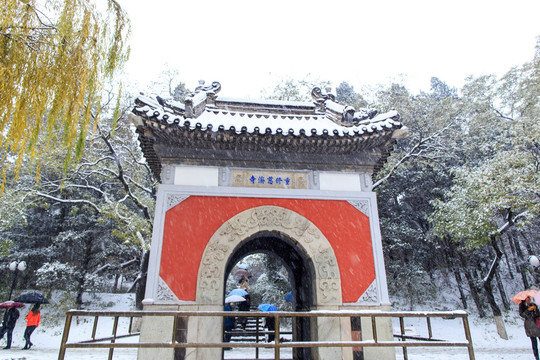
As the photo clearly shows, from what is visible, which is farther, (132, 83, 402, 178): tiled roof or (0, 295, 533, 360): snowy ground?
(0, 295, 533, 360): snowy ground

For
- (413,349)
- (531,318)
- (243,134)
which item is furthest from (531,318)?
(243,134)

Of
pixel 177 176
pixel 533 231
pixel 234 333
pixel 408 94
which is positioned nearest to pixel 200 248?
pixel 177 176

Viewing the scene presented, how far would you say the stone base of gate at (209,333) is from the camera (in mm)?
5055

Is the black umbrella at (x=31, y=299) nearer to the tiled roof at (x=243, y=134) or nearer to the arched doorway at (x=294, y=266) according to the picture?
the tiled roof at (x=243, y=134)

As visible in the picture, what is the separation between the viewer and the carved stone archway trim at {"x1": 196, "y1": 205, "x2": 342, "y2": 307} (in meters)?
5.50

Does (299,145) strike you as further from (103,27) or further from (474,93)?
(474,93)

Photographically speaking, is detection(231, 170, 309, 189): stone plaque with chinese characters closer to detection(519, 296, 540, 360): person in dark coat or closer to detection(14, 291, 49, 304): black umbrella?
detection(519, 296, 540, 360): person in dark coat

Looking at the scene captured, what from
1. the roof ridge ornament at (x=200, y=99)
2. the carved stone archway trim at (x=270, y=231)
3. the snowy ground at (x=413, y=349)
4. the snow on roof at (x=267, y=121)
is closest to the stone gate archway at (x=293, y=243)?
the carved stone archway trim at (x=270, y=231)

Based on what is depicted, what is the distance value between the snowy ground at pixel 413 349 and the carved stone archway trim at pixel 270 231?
410cm

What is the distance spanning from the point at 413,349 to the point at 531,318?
385 centimetres

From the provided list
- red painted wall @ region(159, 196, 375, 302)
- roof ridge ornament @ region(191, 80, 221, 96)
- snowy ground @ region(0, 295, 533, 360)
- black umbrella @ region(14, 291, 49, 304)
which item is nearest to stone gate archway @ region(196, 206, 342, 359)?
red painted wall @ region(159, 196, 375, 302)

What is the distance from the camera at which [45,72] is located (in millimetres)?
3125

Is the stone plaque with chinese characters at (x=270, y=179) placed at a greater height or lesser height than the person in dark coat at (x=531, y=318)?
greater

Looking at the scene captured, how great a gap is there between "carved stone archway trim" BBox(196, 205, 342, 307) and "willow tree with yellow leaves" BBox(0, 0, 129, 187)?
2.87 metres
